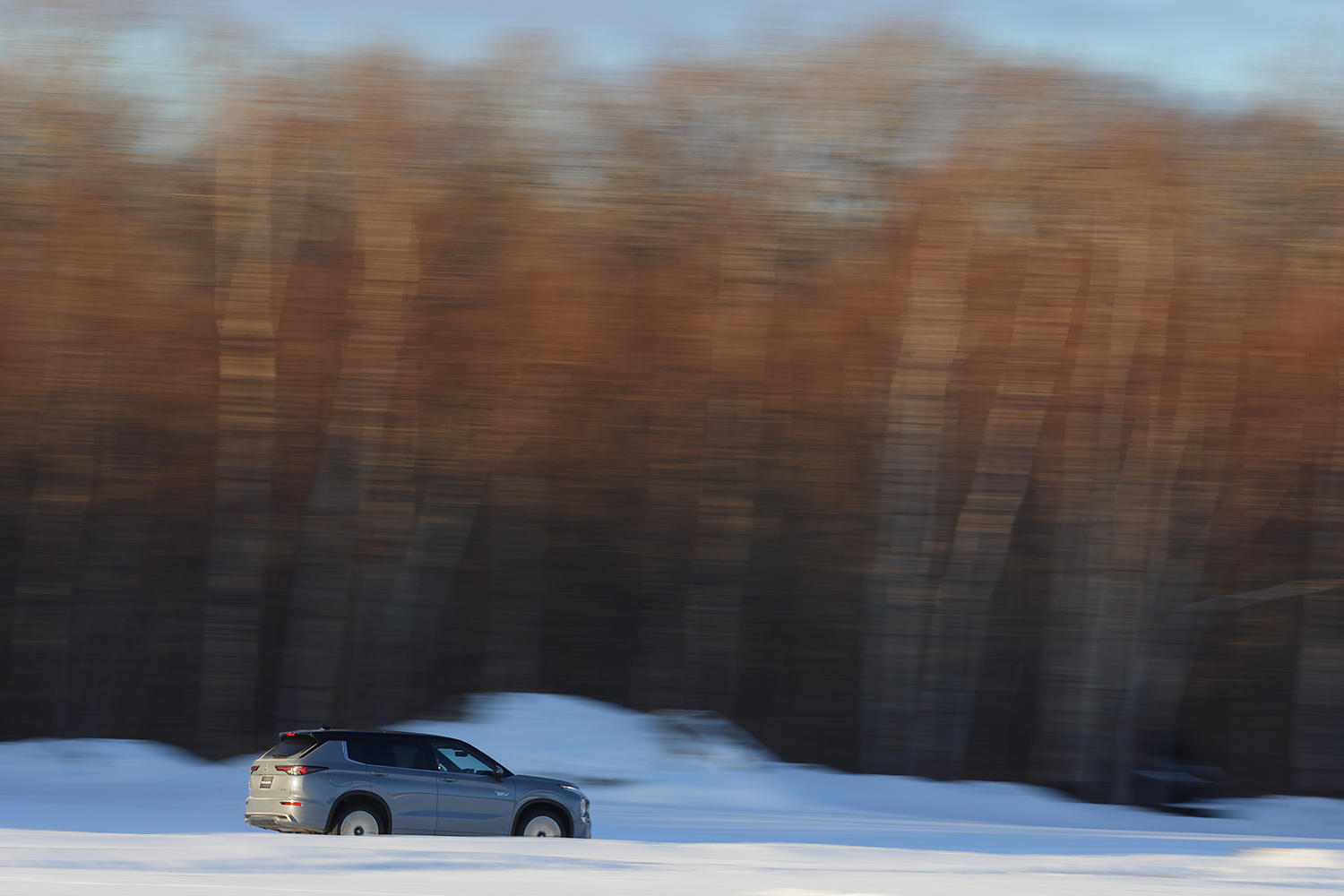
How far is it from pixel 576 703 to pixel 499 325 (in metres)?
7.78

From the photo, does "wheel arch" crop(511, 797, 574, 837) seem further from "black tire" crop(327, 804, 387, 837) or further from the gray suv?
"black tire" crop(327, 804, 387, 837)

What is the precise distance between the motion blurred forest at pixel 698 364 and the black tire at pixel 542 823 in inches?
448

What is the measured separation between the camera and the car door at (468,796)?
1453 centimetres

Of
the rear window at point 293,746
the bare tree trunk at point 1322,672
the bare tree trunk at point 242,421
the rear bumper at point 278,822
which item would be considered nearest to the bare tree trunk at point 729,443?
the bare tree trunk at point 242,421

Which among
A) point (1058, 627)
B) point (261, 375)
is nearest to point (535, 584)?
point (261, 375)

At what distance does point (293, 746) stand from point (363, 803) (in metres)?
0.90

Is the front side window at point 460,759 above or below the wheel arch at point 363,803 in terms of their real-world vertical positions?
above

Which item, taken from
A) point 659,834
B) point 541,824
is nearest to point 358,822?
point 541,824

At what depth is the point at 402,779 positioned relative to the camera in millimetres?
14336

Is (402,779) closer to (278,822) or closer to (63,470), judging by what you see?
(278,822)

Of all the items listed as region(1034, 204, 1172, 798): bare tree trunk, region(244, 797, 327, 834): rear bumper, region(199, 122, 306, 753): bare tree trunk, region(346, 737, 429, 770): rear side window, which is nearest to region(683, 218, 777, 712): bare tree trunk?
region(1034, 204, 1172, 798): bare tree trunk

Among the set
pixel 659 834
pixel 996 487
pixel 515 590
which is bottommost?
pixel 659 834

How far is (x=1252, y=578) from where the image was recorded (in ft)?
98.7

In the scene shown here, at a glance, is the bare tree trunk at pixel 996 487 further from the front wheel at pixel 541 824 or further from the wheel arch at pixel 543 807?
the front wheel at pixel 541 824
